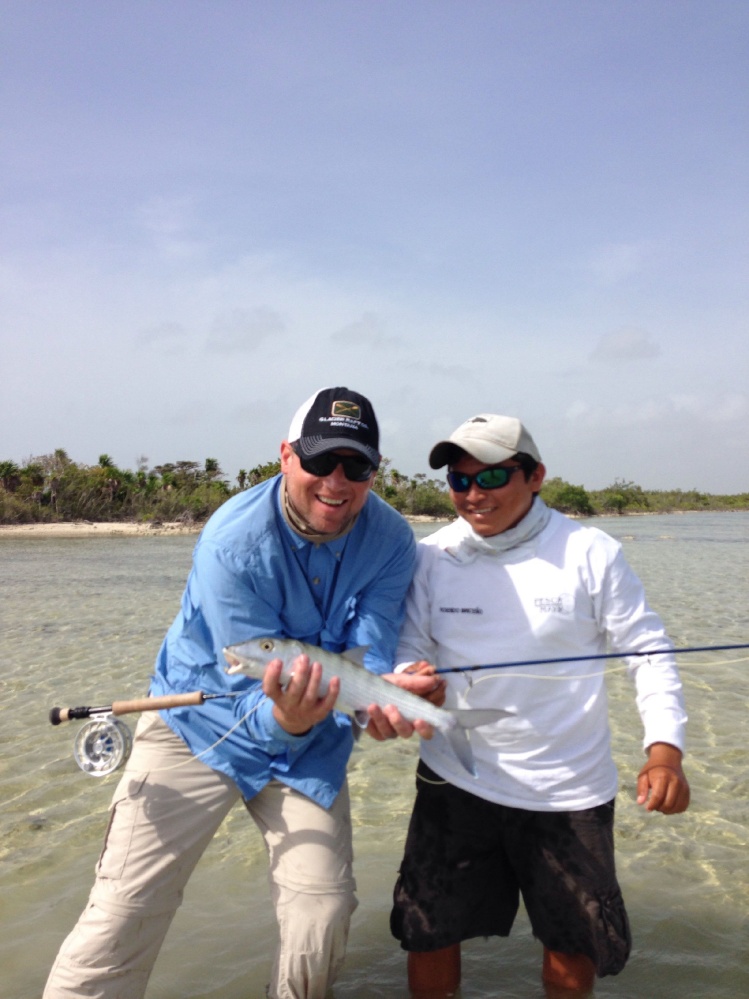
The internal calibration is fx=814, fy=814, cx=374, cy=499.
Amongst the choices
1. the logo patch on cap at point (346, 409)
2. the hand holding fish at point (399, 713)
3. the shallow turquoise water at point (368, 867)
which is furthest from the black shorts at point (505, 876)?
the logo patch on cap at point (346, 409)

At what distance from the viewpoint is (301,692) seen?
3.03m

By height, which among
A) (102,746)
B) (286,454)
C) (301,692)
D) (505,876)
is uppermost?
(286,454)

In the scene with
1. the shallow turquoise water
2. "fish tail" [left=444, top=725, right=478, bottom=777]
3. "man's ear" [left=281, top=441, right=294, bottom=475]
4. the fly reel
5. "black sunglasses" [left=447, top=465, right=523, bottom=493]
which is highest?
"man's ear" [left=281, top=441, right=294, bottom=475]

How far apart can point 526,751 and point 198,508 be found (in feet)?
152

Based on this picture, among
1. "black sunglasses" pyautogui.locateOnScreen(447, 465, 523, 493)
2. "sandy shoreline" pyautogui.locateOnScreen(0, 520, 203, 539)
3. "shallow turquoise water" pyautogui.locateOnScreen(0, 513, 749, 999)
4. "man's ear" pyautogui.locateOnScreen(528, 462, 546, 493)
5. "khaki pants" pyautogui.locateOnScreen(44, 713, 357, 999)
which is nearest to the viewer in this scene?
"khaki pants" pyautogui.locateOnScreen(44, 713, 357, 999)

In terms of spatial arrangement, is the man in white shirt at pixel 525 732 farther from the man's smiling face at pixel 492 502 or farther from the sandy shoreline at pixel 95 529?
the sandy shoreline at pixel 95 529

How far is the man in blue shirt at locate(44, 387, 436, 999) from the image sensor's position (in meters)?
3.24

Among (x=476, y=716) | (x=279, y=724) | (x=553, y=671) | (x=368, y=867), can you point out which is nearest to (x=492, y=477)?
(x=553, y=671)

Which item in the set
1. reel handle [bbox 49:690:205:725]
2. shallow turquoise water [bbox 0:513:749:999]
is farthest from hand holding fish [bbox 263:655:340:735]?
shallow turquoise water [bbox 0:513:749:999]

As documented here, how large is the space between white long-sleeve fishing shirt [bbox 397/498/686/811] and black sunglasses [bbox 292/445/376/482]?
0.60 m

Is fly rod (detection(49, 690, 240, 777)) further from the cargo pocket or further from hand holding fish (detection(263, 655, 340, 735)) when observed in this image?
hand holding fish (detection(263, 655, 340, 735))

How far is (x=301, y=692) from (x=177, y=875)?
1063mm

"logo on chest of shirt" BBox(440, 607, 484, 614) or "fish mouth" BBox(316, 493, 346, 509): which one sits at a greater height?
"fish mouth" BBox(316, 493, 346, 509)

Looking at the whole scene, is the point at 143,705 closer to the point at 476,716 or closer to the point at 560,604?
the point at 476,716
